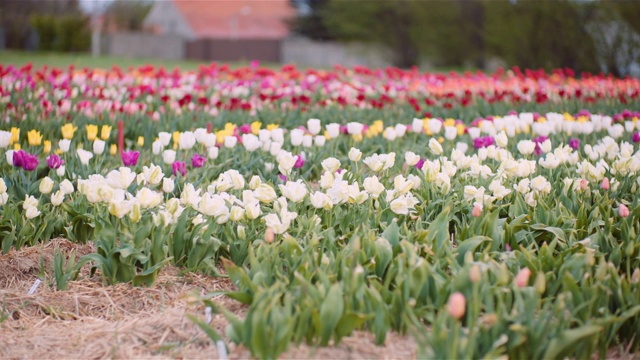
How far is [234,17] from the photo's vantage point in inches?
1678

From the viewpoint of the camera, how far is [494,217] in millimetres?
2451

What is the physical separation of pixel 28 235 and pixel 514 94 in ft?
17.4

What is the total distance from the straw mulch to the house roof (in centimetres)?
4058

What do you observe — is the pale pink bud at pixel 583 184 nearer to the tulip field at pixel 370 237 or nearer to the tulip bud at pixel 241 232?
the tulip field at pixel 370 237

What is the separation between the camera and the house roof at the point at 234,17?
1679 inches

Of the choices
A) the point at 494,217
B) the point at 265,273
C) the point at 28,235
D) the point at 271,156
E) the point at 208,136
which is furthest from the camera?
the point at 271,156

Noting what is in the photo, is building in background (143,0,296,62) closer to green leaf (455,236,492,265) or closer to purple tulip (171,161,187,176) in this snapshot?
purple tulip (171,161,187,176)

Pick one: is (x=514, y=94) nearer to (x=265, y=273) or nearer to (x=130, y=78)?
(x=130, y=78)

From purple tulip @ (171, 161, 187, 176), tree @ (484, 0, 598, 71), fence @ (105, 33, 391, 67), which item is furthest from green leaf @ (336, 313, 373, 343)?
fence @ (105, 33, 391, 67)

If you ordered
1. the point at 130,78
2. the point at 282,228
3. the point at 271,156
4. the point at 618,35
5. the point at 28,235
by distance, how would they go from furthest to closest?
the point at 618,35, the point at 130,78, the point at 271,156, the point at 28,235, the point at 282,228

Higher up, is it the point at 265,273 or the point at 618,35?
the point at 618,35

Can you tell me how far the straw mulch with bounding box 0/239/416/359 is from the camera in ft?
6.27

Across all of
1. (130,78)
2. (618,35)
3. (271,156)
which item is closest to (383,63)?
(618,35)

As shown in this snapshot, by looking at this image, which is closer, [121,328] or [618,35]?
[121,328]
